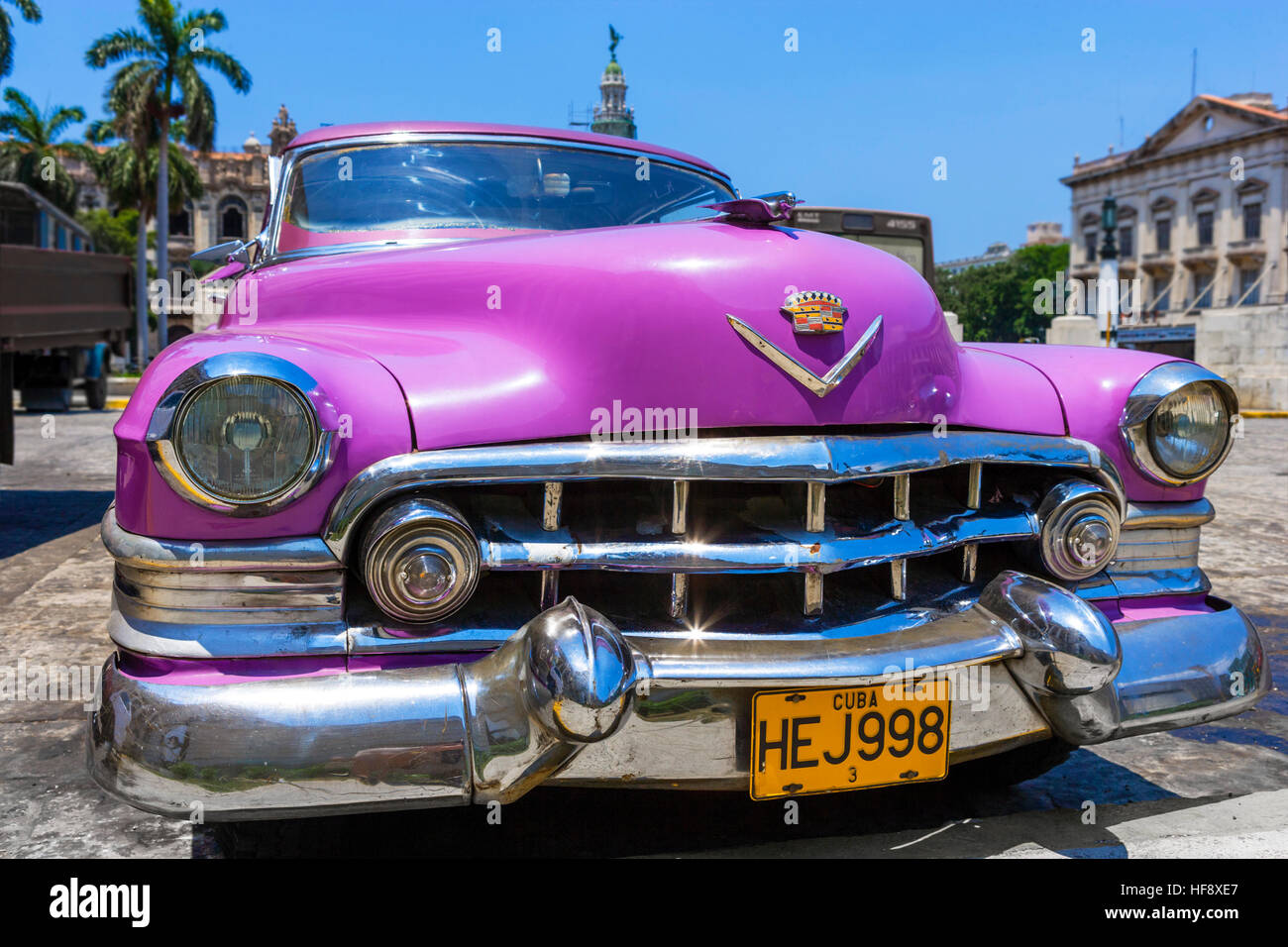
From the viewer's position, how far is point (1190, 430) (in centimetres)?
237

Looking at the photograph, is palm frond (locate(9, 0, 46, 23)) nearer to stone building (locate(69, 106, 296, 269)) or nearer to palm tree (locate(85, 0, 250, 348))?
palm tree (locate(85, 0, 250, 348))

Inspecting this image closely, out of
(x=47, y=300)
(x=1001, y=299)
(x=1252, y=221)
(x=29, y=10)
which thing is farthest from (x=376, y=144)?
(x=1001, y=299)

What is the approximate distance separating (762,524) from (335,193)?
168 centimetres

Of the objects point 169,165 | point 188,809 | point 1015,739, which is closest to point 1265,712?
point 1015,739

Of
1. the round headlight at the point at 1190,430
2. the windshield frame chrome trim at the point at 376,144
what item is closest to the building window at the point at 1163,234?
the windshield frame chrome trim at the point at 376,144

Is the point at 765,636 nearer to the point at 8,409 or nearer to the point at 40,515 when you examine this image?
the point at 8,409

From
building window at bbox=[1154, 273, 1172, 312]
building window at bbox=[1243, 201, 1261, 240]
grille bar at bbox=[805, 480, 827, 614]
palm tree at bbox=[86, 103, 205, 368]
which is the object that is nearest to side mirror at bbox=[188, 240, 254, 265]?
grille bar at bbox=[805, 480, 827, 614]

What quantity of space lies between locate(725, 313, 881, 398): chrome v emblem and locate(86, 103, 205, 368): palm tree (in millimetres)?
31938

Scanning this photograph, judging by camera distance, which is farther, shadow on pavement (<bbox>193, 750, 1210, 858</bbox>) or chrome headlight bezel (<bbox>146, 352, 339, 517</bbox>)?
shadow on pavement (<bbox>193, 750, 1210, 858</bbox>)

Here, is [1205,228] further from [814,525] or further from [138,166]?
[814,525]

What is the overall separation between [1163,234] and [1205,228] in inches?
119

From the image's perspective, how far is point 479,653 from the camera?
6.08ft

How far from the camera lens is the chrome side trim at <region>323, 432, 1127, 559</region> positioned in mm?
1792

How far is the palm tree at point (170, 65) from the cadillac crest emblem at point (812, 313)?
30.4 m
